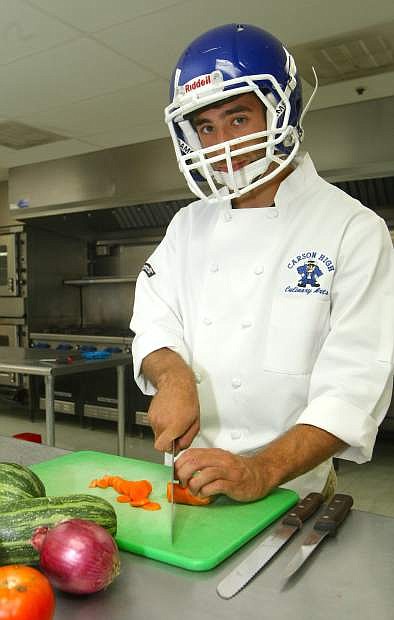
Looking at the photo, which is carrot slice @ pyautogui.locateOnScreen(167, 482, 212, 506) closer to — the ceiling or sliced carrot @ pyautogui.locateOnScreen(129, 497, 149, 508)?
sliced carrot @ pyautogui.locateOnScreen(129, 497, 149, 508)

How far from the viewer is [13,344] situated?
5.74 metres

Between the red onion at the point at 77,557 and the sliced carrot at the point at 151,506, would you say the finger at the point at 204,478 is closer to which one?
the sliced carrot at the point at 151,506

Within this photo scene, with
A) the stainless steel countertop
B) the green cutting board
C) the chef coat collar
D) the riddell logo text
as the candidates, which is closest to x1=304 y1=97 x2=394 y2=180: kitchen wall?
the stainless steel countertop

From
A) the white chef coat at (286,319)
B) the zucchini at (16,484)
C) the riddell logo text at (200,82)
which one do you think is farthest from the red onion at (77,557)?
the riddell logo text at (200,82)

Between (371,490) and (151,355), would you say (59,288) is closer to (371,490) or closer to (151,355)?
(371,490)

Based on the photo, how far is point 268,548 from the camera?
0.79 meters

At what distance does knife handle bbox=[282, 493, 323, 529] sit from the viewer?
86 centimetres

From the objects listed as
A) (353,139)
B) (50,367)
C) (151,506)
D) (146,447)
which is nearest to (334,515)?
(151,506)

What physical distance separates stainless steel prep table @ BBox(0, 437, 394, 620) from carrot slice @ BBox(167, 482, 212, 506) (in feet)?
0.41

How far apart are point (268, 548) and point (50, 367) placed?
2.51 m

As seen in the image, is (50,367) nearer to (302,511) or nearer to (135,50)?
(135,50)

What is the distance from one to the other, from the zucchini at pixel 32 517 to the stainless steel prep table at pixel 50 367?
95.3 inches

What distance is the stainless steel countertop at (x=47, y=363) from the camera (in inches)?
124

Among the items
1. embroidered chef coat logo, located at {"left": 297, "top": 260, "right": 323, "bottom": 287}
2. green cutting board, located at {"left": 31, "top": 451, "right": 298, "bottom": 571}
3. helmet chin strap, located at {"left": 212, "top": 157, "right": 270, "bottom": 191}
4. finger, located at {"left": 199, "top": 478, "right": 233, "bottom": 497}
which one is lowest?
green cutting board, located at {"left": 31, "top": 451, "right": 298, "bottom": 571}
